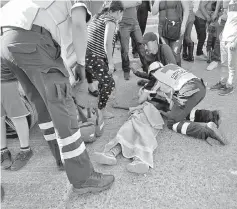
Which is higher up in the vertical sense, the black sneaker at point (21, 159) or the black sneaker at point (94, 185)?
the black sneaker at point (94, 185)

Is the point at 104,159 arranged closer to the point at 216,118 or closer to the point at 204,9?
the point at 216,118

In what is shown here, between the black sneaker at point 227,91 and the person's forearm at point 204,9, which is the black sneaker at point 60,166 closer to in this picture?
the black sneaker at point 227,91

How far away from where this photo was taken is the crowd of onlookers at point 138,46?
2660 mm

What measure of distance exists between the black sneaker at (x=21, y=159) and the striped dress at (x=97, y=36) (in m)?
1.44

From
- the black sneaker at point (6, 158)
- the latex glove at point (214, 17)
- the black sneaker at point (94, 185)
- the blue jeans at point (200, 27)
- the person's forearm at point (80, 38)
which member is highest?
the person's forearm at point (80, 38)

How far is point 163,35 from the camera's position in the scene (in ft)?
16.3

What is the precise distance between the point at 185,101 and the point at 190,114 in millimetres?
282

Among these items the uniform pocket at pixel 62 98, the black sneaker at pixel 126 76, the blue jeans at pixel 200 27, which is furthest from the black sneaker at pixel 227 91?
the uniform pocket at pixel 62 98

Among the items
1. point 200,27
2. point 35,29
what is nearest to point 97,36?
point 35,29

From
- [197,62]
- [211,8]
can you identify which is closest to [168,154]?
[197,62]

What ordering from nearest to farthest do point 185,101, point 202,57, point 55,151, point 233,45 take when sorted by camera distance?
1. point 55,151
2. point 185,101
3. point 233,45
4. point 202,57

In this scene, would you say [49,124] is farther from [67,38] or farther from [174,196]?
[174,196]

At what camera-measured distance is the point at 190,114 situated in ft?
10.9

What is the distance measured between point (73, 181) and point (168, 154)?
1.10 metres
